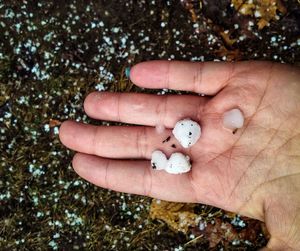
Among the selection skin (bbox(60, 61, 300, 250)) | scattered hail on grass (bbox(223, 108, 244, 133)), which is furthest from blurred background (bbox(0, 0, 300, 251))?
scattered hail on grass (bbox(223, 108, 244, 133))

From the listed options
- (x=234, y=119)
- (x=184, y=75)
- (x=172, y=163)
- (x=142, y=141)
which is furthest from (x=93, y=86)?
(x=234, y=119)

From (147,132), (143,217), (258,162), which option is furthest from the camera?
(143,217)

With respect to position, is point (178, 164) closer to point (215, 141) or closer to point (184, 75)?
point (215, 141)

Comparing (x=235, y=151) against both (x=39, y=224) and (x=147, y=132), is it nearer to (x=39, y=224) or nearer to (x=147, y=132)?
(x=147, y=132)

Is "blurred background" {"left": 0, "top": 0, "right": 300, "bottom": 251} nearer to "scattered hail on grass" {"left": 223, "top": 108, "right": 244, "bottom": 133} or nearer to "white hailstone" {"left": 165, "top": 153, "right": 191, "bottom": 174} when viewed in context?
"white hailstone" {"left": 165, "top": 153, "right": 191, "bottom": 174}

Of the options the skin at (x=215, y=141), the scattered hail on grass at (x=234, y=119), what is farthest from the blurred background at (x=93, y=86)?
the scattered hail on grass at (x=234, y=119)

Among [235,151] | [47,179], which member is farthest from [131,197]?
[235,151]

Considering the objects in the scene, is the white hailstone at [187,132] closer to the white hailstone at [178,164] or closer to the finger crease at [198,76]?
the white hailstone at [178,164]
